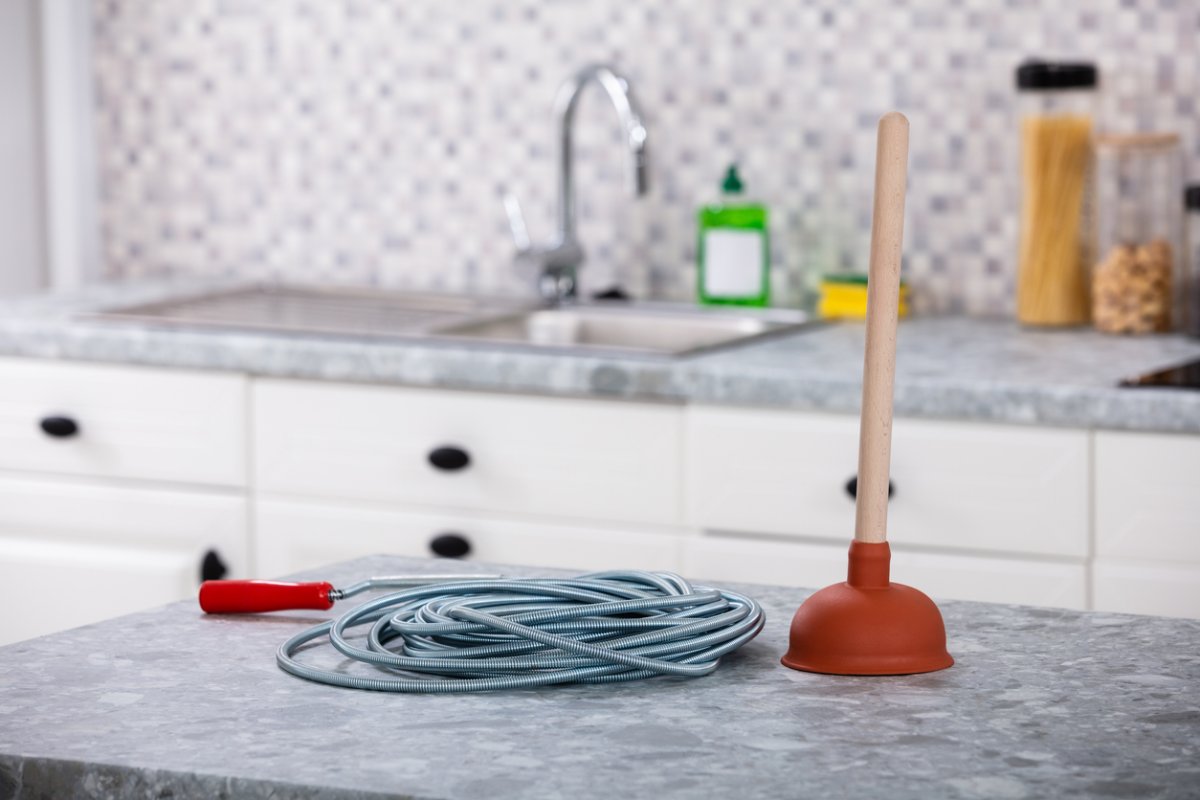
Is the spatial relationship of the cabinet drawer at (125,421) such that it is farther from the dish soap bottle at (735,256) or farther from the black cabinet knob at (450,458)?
the dish soap bottle at (735,256)

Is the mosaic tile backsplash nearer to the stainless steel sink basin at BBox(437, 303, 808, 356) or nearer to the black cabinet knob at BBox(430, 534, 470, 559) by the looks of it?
the stainless steel sink basin at BBox(437, 303, 808, 356)

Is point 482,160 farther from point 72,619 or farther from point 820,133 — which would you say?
point 72,619

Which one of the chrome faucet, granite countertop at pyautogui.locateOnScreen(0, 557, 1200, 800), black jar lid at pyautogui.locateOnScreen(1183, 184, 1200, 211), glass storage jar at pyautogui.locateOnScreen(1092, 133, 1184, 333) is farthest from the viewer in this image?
the chrome faucet

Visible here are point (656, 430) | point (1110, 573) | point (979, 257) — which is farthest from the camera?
point (979, 257)

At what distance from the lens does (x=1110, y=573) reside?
6.83 ft

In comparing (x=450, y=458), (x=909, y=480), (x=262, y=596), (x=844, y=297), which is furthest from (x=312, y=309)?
(x=262, y=596)

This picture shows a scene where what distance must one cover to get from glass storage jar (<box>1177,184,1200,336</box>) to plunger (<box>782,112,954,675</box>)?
1.58 metres

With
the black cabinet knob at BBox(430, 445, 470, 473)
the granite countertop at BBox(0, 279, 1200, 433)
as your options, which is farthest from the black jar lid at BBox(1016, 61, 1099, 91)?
the black cabinet knob at BBox(430, 445, 470, 473)

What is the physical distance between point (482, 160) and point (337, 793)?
236 centimetres

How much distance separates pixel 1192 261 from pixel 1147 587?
65 centimetres

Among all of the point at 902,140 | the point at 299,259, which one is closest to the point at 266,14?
the point at 299,259

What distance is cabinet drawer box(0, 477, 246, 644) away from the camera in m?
2.52

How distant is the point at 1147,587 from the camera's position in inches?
81.5

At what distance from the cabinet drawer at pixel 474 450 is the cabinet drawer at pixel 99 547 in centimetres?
11
